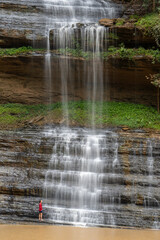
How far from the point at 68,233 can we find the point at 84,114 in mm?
10224

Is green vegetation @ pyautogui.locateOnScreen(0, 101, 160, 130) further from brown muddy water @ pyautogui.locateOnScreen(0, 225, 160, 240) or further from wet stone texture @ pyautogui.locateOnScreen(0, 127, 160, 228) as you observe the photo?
brown muddy water @ pyautogui.locateOnScreen(0, 225, 160, 240)

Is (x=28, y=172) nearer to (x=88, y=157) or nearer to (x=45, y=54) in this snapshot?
(x=88, y=157)

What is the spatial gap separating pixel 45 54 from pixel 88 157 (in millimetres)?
8594

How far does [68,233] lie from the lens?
9.96 m

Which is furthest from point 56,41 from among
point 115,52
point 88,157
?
point 88,157

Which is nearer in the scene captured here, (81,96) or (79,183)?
(79,183)

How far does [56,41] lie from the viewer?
19109 millimetres

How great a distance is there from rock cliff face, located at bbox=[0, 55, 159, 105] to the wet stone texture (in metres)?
5.84

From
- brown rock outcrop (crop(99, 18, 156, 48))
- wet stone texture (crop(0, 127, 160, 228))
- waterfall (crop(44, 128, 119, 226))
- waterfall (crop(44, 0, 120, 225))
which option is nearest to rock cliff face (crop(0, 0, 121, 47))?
waterfall (crop(44, 0, 120, 225))

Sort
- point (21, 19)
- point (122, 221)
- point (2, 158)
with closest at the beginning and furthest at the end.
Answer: point (122, 221)
point (2, 158)
point (21, 19)

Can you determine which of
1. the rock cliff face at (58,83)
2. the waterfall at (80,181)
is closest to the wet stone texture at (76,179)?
the waterfall at (80,181)

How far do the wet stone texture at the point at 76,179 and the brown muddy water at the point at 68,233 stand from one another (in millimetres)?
657

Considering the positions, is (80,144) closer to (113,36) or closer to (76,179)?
(76,179)

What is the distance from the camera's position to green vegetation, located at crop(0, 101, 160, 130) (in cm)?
1759
